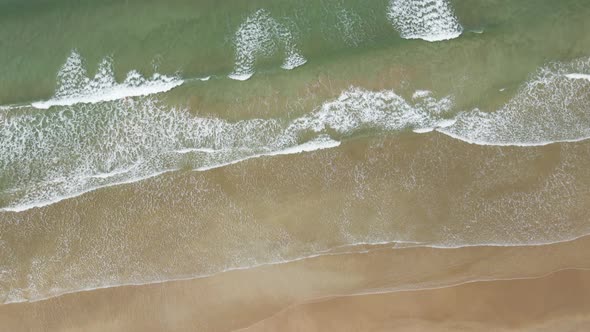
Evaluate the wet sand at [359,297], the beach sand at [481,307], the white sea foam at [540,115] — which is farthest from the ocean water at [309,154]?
the beach sand at [481,307]

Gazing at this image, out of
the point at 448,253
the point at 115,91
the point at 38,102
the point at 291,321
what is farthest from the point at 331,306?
the point at 38,102

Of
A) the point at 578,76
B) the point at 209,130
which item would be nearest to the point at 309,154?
the point at 209,130

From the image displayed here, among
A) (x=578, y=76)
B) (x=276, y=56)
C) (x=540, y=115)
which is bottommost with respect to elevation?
(x=540, y=115)

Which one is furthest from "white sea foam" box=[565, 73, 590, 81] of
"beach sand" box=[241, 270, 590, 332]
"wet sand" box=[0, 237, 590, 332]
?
"beach sand" box=[241, 270, 590, 332]

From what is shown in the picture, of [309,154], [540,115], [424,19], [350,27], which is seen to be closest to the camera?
[540,115]

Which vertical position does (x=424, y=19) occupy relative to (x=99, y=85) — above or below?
above

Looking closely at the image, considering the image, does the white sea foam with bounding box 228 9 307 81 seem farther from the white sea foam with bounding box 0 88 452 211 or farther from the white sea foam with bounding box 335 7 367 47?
the white sea foam with bounding box 0 88 452 211

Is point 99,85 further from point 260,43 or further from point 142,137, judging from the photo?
point 260,43
